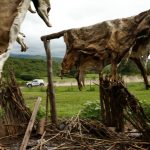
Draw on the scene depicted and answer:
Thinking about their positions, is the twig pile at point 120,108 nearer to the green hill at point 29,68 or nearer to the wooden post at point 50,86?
the wooden post at point 50,86

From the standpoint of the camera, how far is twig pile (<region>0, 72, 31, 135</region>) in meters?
7.04

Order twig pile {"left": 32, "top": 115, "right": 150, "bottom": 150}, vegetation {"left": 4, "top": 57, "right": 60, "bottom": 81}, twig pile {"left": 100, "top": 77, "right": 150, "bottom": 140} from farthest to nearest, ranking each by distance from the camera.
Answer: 1. vegetation {"left": 4, "top": 57, "right": 60, "bottom": 81}
2. twig pile {"left": 100, "top": 77, "right": 150, "bottom": 140}
3. twig pile {"left": 32, "top": 115, "right": 150, "bottom": 150}

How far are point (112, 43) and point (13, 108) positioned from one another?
1.98 m

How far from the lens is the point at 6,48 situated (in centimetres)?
575

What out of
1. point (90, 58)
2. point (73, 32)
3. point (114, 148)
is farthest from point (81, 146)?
point (73, 32)

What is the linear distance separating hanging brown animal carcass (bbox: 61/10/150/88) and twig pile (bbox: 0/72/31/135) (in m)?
1.06

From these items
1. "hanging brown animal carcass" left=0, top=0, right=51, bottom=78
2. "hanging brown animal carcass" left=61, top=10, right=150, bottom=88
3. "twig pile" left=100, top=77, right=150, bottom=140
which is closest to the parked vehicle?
"twig pile" left=100, top=77, right=150, bottom=140

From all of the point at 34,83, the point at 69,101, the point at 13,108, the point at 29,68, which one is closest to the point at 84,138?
the point at 13,108

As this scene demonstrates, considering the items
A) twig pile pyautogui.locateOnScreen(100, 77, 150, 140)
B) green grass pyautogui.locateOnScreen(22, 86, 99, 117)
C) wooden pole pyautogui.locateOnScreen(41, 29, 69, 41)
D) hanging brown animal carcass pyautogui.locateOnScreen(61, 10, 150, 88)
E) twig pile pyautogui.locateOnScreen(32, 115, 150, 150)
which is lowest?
green grass pyautogui.locateOnScreen(22, 86, 99, 117)

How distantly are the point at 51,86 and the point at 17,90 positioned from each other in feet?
1.89

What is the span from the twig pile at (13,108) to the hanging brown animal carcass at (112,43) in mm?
1061

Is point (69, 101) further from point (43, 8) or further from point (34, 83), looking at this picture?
point (34, 83)

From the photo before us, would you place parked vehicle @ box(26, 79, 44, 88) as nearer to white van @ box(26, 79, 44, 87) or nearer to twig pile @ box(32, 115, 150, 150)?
white van @ box(26, 79, 44, 87)

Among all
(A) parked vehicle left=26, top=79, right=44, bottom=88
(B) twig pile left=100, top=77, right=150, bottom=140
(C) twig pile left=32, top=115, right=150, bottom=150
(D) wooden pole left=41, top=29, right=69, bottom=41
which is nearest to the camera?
(C) twig pile left=32, top=115, right=150, bottom=150
